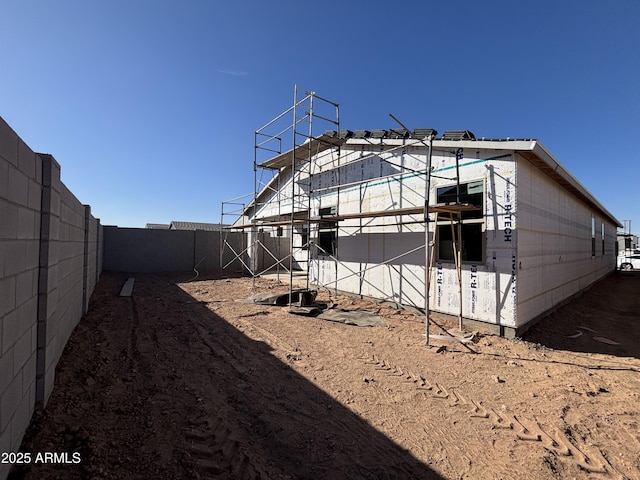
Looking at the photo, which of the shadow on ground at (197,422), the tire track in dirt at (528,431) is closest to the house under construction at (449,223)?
the tire track in dirt at (528,431)

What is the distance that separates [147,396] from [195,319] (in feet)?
12.7

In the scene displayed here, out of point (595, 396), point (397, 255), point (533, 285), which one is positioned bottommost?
point (595, 396)

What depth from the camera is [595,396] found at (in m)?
4.12

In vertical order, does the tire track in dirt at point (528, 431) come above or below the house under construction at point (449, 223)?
below

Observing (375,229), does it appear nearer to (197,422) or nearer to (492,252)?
(492,252)

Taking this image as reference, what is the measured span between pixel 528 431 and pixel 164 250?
1774 cm

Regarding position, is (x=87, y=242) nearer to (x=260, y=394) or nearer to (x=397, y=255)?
(x=260, y=394)

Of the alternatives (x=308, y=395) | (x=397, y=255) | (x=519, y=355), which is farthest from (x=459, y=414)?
(x=397, y=255)

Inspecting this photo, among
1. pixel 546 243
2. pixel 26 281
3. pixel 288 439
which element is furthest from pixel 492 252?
Answer: pixel 26 281

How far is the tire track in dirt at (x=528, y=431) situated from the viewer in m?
2.82

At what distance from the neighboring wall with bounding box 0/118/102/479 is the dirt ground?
15.0 inches

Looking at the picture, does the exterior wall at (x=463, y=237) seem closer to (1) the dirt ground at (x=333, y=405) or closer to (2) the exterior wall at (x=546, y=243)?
(2) the exterior wall at (x=546, y=243)

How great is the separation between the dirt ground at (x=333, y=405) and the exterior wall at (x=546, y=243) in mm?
1144

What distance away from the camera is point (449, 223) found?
7.17 meters
